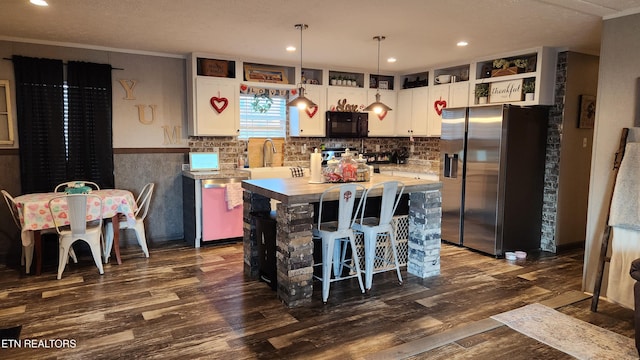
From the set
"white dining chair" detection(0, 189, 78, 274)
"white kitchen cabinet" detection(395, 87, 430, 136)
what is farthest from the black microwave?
"white dining chair" detection(0, 189, 78, 274)

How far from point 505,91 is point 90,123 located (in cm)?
502

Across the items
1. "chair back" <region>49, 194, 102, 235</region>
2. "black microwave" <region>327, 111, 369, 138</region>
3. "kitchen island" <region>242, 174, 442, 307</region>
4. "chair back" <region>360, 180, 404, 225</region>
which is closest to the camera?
"kitchen island" <region>242, 174, 442, 307</region>

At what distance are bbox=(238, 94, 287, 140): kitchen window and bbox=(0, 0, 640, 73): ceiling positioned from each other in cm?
68

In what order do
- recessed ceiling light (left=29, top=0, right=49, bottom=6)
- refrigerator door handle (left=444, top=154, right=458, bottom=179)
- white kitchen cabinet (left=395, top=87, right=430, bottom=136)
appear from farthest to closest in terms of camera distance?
white kitchen cabinet (left=395, top=87, right=430, bottom=136)
refrigerator door handle (left=444, top=154, right=458, bottom=179)
recessed ceiling light (left=29, top=0, right=49, bottom=6)

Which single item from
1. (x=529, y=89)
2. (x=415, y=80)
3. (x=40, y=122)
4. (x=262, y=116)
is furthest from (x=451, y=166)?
(x=40, y=122)

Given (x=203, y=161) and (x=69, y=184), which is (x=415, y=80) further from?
(x=69, y=184)

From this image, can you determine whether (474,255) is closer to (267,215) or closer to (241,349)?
(267,215)

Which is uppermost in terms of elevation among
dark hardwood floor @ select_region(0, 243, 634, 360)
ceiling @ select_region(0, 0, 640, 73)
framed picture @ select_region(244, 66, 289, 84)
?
ceiling @ select_region(0, 0, 640, 73)

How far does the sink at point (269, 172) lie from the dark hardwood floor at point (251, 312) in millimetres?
1274

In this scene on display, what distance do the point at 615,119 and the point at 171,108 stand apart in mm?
4853

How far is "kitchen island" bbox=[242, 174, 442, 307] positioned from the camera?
3381 mm

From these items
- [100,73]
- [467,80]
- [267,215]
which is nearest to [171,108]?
[100,73]

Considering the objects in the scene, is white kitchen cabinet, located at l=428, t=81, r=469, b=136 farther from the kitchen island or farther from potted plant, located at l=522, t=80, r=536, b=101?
the kitchen island

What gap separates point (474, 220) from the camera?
5152 mm
